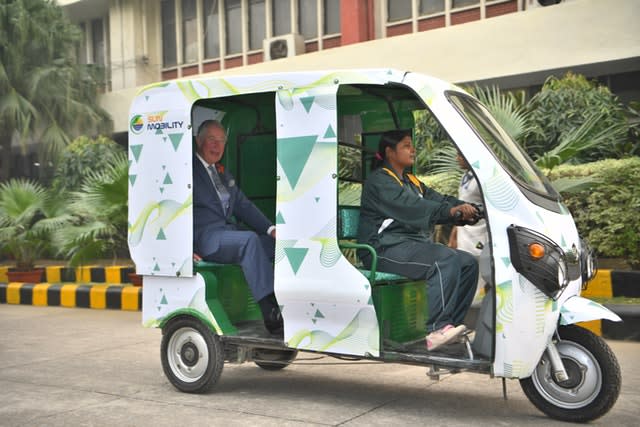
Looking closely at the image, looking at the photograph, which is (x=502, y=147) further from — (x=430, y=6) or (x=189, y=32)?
(x=189, y=32)

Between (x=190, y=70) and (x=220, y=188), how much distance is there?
16972 mm

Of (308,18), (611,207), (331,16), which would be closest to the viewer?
(611,207)

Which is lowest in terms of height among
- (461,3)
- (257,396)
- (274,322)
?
(257,396)

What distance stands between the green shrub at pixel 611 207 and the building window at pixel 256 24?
12804mm

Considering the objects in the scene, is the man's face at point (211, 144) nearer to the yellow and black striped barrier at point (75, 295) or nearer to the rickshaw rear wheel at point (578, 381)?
the rickshaw rear wheel at point (578, 381)

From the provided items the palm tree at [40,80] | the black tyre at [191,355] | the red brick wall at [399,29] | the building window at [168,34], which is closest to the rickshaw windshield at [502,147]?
the black tyre at [191,355]

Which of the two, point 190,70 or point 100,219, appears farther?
point 190,70

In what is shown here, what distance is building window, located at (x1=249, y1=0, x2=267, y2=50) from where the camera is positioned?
20578mm

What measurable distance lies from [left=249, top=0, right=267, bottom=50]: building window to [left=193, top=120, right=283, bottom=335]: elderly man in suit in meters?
15.0

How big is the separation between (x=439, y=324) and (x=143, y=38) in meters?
19.7

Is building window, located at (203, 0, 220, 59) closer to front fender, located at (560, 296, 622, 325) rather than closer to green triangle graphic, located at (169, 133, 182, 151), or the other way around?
green triangle graphic, located at (169, 133, 182, 151)

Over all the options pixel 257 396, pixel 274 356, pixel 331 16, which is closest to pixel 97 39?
pixel 331 16

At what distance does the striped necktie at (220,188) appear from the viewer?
587cm

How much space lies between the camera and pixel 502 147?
16.1 feet
